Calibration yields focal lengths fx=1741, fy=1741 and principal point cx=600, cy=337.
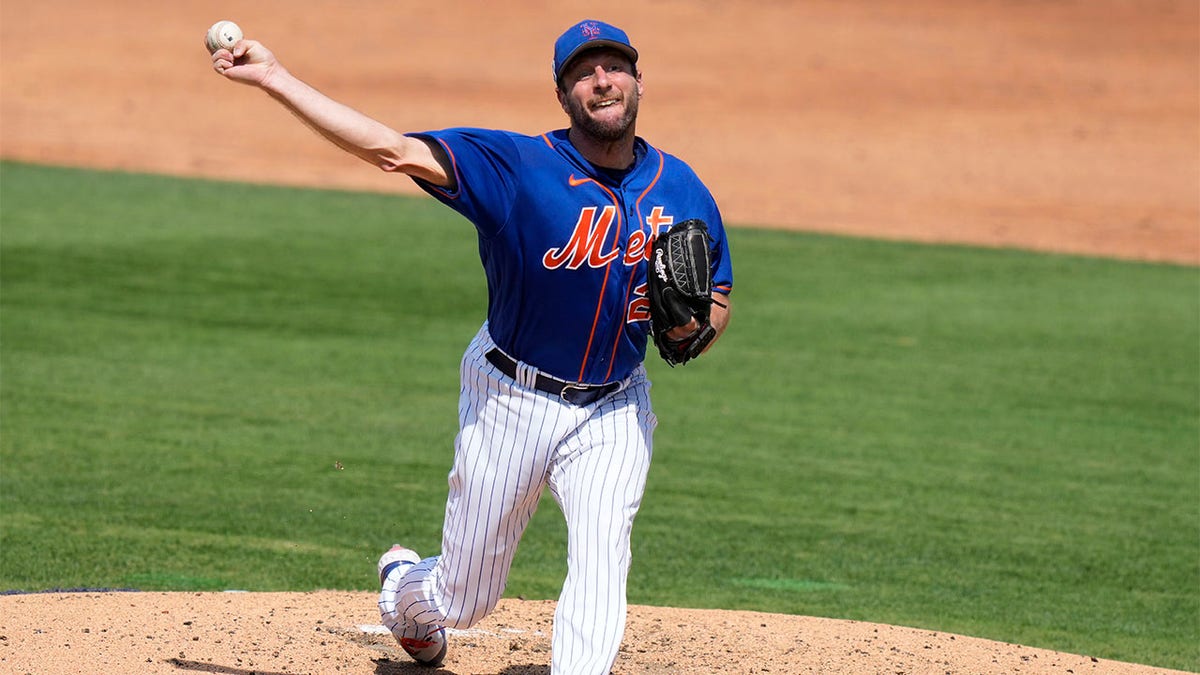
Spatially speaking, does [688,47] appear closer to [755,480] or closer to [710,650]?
[755,480]

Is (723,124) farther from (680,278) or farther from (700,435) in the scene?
(680,278)

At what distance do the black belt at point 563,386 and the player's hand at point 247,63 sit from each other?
3.27 ft

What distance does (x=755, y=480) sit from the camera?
8.73m

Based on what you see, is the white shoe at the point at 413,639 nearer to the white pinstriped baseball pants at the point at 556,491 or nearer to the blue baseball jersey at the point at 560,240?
the white pinstriped baseball pants at the point at 556,491

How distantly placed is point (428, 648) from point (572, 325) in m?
1.25

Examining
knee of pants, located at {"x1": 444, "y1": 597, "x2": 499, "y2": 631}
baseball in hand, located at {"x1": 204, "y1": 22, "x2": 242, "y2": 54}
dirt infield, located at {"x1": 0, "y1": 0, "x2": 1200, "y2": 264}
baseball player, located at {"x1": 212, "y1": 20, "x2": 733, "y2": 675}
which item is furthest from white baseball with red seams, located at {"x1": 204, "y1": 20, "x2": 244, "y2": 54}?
dirt infield, located at {"x1": 0, "y1": 0, "x2": 1200, "y2": 264}

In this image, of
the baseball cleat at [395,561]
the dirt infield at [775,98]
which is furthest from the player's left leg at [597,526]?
the dirt infield at [775,98]

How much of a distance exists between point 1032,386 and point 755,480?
328 centimetres

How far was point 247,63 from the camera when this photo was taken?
14.0 feet

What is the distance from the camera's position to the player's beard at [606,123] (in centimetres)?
461

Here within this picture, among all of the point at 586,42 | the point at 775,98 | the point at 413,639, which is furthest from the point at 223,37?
the point at 775,98

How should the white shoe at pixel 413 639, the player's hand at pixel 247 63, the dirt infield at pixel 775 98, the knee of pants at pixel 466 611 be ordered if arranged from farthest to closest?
the dirt infield at pixel 775 98, the white shoe at pixel 413 639, the knee of pants at pixel 466 611, the player's hand at pixel 247 63

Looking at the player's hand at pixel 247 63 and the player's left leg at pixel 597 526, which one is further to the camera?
the player's left leg at pixel 597 526

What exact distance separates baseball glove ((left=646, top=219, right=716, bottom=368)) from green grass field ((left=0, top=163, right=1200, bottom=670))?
2.47 meters
